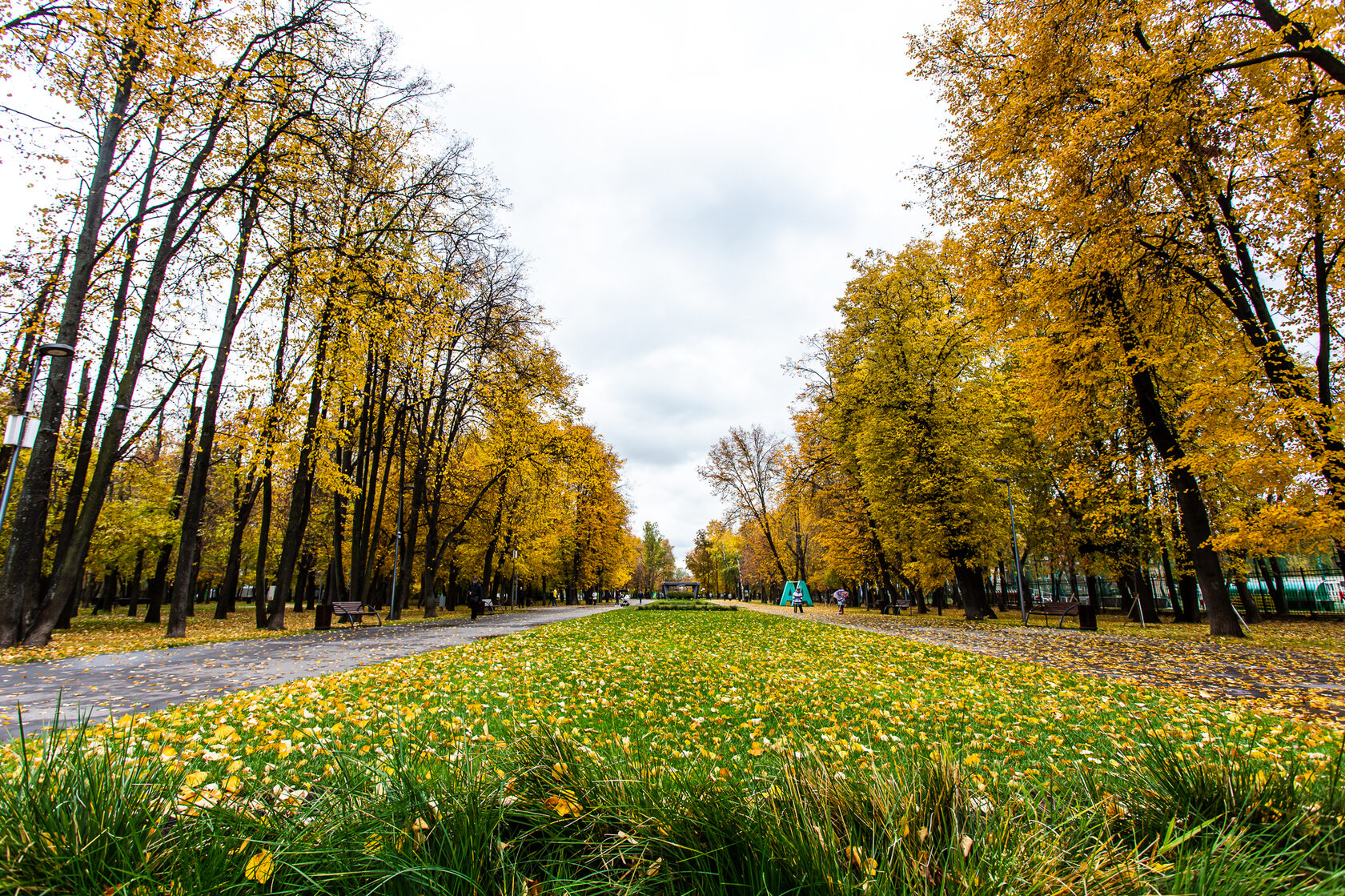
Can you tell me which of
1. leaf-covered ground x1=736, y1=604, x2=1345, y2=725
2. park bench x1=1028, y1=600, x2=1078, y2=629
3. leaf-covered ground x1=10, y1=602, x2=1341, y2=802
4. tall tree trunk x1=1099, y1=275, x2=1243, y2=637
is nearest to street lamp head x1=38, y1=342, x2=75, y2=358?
leaf-covered ground x1=10, y1=602, x2=1341, y2=802

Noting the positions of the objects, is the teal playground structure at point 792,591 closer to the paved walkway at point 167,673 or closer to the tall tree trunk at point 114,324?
the paved walkway at point 167,673

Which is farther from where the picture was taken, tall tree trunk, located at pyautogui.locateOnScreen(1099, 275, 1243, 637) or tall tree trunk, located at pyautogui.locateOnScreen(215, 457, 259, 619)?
tall tree trunk, located at pyautogui.locateOnScreen(215, 457, 259, 619)

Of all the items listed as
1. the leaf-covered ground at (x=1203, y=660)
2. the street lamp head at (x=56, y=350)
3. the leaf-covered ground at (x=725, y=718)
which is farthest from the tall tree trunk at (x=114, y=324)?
the leaf-covered ground at (x=1203, y=660)

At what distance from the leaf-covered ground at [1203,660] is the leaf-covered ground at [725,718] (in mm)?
784

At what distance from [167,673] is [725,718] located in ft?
26.5

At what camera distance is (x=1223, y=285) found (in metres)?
14.4

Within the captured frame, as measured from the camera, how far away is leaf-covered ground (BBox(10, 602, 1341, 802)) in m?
2.88

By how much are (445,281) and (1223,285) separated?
2192cm

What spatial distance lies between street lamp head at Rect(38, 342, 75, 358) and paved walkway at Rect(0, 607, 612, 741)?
5975 millimetres

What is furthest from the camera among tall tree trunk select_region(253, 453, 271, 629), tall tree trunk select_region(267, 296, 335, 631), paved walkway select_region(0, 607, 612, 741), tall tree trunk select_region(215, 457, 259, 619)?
tall tree trunk select_region(215, 457, 259, 619)

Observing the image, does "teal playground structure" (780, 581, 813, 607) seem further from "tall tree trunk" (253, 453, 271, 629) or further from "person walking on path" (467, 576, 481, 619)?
"tall tree trunk" (253, 453, 271, 629)

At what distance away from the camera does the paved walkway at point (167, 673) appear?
5.57 m

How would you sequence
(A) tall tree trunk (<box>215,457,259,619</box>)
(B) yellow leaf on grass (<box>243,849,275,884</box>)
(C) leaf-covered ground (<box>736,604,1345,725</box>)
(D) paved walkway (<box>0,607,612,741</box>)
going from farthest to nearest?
(A) tall tree trunk (<box>215,457,259,619</box>)
(C) leaf-covered ground (<box>736,604,1345,725</box>)
(D) paved walkway (<box>0,607,612,741</box>)
(B) yellow leaf on grass (<box>243,849,275,884</box>)

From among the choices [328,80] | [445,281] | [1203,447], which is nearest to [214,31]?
[328,80]
